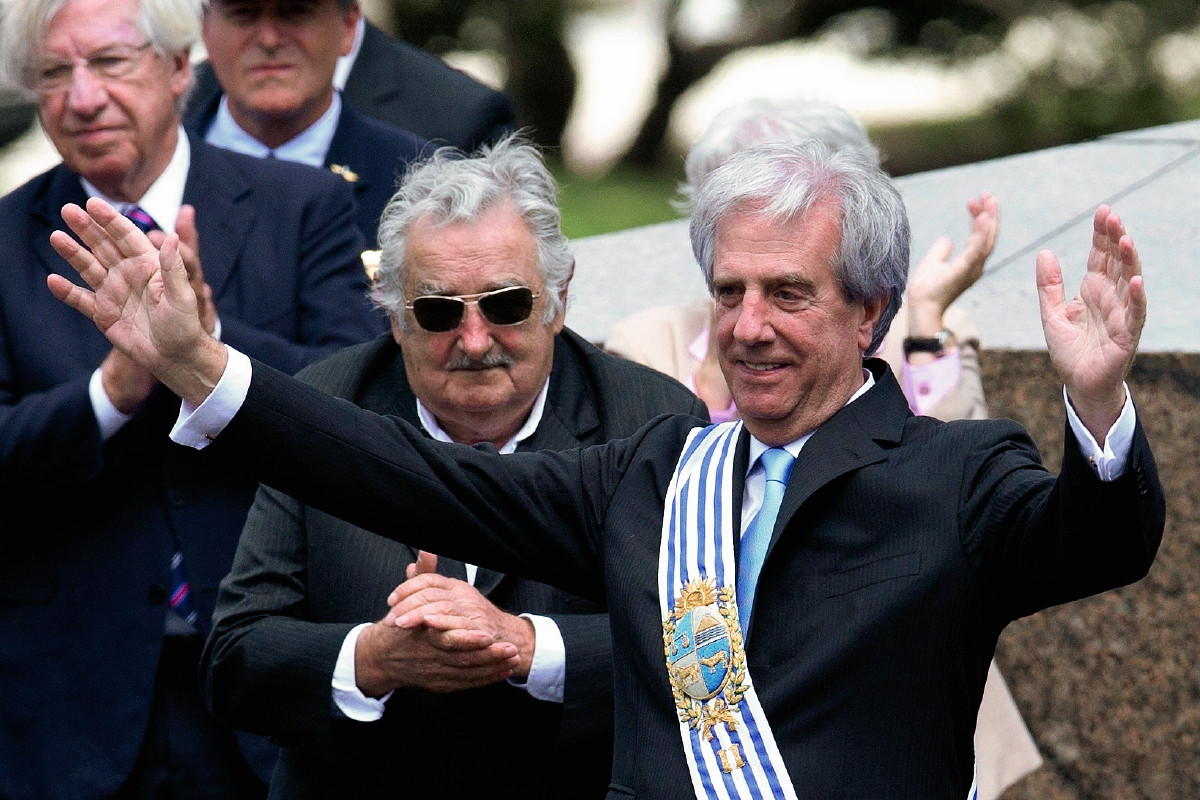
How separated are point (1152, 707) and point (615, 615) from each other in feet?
8.05

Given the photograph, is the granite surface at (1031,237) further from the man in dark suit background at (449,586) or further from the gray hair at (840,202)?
the gray hair at (840,202)

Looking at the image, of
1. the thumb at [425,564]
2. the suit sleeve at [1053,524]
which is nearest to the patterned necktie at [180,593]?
the thumb at [425,564]

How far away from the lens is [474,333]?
152 inches

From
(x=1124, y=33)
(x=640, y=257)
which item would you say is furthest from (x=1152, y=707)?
(x=1124, y=33)

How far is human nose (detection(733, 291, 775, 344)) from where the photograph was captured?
307 centimetres

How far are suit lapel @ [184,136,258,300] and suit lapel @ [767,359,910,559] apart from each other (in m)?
1.88

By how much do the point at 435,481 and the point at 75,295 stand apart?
616mm

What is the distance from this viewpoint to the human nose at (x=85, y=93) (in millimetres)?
4445

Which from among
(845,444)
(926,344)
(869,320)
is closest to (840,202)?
(869,320)

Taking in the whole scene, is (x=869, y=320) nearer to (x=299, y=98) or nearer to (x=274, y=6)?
(x=299, y=98)

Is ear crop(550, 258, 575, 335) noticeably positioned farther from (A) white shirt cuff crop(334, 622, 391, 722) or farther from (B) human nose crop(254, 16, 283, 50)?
(B) human nose crop(254, 16, 283, 50)

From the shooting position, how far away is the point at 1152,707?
5.14 metres

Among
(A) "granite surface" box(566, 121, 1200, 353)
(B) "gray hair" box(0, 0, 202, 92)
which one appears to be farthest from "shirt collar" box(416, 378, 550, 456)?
(A) "granite surface" box(566, 121, 1200, 353)

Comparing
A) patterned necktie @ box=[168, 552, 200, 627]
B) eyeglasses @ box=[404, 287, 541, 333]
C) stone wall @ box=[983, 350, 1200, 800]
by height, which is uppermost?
eyeglasses @ box=[404, 287, 541, 333]
